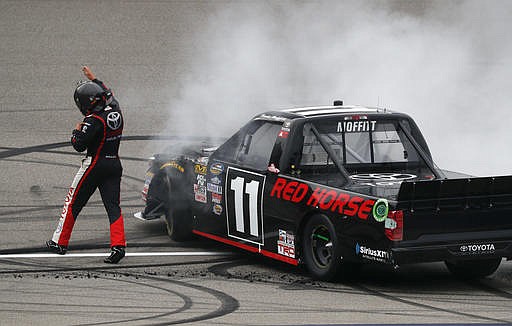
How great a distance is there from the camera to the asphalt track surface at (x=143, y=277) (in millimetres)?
8312

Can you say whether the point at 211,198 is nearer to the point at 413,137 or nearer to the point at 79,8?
the point at 413,137

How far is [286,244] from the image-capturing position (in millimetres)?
9953

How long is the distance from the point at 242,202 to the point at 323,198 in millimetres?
1075

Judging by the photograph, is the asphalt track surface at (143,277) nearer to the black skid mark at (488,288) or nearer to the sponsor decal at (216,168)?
the black skid mark at (488,288)

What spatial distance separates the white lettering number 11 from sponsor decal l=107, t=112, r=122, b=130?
1.15 m

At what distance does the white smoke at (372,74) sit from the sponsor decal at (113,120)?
10.8 ft

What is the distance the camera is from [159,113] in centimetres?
1709

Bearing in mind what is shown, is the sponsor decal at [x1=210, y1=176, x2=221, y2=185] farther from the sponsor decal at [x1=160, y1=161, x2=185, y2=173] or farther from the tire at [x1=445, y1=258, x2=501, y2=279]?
the tire at [x1=445, y1=258, x2=501, y2=279]

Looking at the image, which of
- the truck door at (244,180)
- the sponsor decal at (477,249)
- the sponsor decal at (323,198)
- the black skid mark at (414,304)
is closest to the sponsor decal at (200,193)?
the truck door at (244,180)

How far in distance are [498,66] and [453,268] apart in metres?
9.89

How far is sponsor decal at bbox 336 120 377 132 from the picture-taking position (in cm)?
1043

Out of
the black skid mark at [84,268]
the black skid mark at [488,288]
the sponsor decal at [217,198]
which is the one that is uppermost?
the sponsor decal at [217,198]

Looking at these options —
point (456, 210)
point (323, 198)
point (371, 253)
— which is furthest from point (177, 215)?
point (456, 210)

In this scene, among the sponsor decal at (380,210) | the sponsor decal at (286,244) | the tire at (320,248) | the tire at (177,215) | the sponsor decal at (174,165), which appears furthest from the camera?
the sponsor decal at (174,165)
